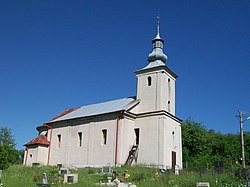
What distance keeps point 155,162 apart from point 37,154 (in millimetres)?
13454

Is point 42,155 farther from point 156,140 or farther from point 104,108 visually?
point 156,140

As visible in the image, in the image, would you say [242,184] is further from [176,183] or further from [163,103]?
[163,103]

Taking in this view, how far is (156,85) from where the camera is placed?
94.7 feet

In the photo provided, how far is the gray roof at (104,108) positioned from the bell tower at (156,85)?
115cm

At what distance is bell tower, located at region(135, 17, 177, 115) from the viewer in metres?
28.4

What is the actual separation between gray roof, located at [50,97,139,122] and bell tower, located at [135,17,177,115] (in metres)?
1.15

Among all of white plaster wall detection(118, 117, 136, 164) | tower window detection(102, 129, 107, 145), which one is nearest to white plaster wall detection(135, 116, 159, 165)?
white plaster wall detection(118, 117, 136, 164)

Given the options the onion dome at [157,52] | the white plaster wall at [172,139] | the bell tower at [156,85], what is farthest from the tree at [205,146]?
the onion dome at [157,52]

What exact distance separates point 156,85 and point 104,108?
599 cm

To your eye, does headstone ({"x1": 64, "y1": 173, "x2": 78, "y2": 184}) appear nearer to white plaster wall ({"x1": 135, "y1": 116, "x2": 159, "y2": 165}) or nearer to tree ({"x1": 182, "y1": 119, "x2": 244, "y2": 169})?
white plaster wall ({"x1": 135, "y1": 116, "x2": 159, "y2": 165})

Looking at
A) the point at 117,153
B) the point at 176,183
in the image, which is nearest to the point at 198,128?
the point at 117,153

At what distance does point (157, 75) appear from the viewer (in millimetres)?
29172

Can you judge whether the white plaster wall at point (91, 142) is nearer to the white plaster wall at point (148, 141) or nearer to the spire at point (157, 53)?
the white plaster wall at point (148, 141)

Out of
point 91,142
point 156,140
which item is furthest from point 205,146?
point 91,142
